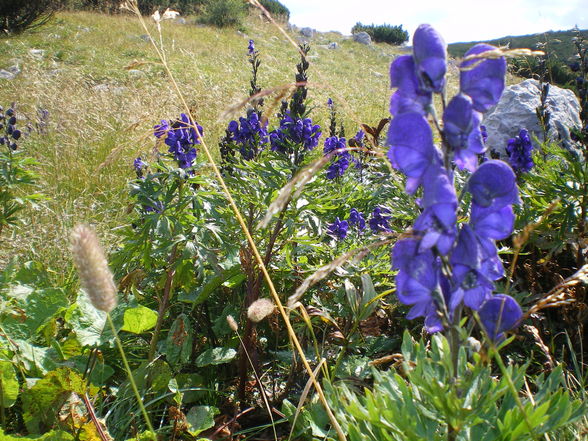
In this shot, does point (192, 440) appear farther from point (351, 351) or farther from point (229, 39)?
point (229, 39)

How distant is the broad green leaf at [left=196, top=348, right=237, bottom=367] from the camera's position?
2236 mm

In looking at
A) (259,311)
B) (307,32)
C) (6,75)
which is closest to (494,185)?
(259,311)

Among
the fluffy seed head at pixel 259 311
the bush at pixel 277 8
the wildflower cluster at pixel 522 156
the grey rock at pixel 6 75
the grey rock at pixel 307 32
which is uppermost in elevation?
the bush at pixel 277 8

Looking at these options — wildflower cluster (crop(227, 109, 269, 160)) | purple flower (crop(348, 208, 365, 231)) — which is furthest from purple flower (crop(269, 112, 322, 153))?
purple flower (crop(348, 208, 365, 231))

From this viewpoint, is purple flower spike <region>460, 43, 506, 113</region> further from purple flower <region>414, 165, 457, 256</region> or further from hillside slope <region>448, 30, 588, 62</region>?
hillside slope <region>448, 30, 588, 62</region>

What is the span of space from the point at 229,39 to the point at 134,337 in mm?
21246

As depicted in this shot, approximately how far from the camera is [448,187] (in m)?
0.98

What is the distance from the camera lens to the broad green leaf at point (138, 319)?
2.33 meters

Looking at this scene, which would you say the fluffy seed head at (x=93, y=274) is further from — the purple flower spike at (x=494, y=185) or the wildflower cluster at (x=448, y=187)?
the purple flower spike at (x=494, y=185)

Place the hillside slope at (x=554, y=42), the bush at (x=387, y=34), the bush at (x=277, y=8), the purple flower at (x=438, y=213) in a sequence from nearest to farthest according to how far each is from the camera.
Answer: the purple flower at (x=438, y=213) → the hillside slope at (x=554, y=42) → the bush at (x=277, y=8) → the bush at (x=387, y=34)

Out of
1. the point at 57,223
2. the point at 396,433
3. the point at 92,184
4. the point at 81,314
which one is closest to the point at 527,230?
the point at 396,433

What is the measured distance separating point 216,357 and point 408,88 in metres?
1.62

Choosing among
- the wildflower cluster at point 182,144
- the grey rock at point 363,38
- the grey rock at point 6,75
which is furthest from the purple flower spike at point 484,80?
the grey rock at point 363,38

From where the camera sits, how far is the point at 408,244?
3.55ft
